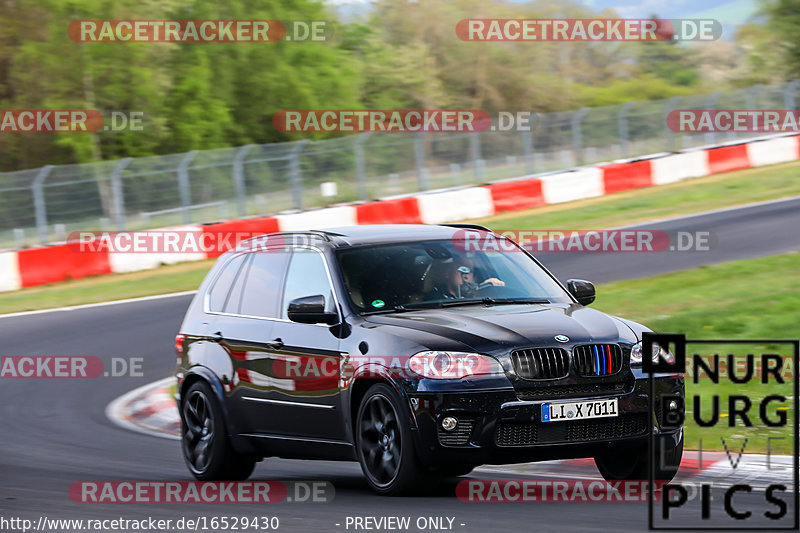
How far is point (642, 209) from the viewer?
26078mm

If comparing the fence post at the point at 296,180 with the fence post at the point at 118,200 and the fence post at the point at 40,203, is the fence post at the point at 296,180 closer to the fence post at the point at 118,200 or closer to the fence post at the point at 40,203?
the fence post at the point at 118,200

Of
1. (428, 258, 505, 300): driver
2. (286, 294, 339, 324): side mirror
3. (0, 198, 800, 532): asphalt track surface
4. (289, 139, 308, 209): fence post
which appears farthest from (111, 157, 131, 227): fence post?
(286, 294, 339, 324): side mirror

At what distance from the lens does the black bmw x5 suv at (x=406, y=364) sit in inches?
287

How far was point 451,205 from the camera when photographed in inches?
1054

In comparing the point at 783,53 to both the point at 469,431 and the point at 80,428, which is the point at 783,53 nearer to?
the point at 80,428

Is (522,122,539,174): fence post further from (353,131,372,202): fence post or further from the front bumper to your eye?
the front bumper

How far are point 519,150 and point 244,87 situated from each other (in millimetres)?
12584

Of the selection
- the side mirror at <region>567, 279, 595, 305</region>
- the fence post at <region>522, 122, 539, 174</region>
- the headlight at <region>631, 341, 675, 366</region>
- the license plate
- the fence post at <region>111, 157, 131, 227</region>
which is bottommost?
the license plate

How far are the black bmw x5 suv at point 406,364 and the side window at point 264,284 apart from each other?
0.04ft

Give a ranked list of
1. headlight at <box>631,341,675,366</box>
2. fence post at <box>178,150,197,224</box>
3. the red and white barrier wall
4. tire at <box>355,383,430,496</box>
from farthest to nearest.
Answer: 1. fence post at <box>178,150,197,224</box>
2. the red and white barrier wall
3. headlight at <box>631,341,675,366</box>
4. tire at <box>355,383,430,496</box>

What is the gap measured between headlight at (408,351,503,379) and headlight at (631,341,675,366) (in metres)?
0.87

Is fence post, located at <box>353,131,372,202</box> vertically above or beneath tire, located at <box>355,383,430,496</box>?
above

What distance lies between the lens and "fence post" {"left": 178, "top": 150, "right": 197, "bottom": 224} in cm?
2625

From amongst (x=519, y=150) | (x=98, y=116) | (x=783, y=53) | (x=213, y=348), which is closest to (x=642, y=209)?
(x=519, y=150)
